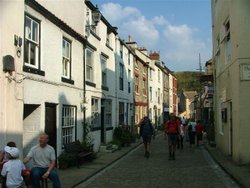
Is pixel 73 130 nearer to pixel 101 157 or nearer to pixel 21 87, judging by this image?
pixel 101 157

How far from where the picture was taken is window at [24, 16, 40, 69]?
1274cm

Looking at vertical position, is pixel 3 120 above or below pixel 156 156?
above

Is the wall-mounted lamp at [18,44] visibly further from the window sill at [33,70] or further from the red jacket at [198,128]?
the red jacket at [198,128]

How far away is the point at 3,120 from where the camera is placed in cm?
1091

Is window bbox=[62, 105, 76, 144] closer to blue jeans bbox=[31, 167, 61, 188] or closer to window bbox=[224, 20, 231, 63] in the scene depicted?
window bbox=[224, 20, 231, 63]

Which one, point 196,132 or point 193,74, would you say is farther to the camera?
point 193,74

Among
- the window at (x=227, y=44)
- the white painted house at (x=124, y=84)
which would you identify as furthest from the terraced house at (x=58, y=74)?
the window at (x=227, y=44)

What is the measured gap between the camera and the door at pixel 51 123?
1445 centimetres

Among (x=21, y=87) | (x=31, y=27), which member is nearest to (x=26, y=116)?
(x=21, y=87)

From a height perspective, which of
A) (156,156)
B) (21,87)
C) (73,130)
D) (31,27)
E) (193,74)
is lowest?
(156,156)

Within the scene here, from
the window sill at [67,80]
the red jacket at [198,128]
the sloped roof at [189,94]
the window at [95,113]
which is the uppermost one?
the sloped roof at [189,94]

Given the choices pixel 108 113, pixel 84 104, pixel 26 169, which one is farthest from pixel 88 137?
pixel 26 169

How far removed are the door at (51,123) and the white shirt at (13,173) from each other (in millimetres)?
6369

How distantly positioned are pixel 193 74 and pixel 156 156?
63543mm
